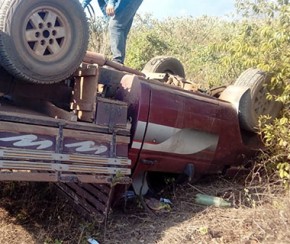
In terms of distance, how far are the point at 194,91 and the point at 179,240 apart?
72.5 inches

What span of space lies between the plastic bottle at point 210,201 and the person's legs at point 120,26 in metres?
1.87

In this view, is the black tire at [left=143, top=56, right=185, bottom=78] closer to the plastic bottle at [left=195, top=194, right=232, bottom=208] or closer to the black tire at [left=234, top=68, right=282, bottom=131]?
the black tire at [left=234, top=68, right=282, bottom=131]

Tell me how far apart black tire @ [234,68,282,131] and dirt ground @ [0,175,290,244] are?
2.50 ft

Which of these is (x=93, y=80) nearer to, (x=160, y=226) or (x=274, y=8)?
(x=160, y=226)

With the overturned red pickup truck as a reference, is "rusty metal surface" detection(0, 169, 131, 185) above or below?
below

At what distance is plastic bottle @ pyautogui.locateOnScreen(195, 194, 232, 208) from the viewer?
447cm

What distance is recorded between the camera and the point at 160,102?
421 centimetres

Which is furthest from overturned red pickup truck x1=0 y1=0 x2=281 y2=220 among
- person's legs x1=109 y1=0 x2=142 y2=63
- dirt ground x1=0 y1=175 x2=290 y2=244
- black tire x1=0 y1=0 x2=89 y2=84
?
person's legs x1=109 y1=0 x2=142 y2=63

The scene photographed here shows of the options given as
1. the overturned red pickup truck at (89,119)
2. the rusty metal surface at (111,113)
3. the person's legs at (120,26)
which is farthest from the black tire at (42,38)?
the person's legs at (120,26)

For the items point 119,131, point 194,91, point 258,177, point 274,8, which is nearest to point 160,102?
point 119,131

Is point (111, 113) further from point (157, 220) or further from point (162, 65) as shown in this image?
point (162, 65)

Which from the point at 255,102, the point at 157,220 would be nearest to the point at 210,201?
the point at 157,220

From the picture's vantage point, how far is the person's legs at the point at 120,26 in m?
5.53

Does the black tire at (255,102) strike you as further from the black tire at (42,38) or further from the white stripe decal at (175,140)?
the black tire at (42,38)
